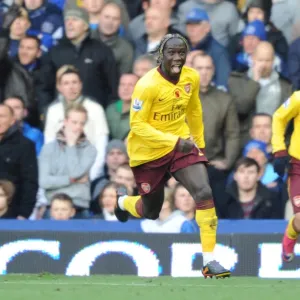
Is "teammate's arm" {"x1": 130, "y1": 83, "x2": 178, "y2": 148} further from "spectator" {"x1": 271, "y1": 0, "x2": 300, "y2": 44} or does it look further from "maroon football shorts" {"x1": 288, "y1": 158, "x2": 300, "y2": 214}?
"spectator" {"x1": 271, "y1": 0, "x2": 300, "y2": 44}

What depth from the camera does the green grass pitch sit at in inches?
339

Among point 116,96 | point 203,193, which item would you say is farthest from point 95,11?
point 203,193

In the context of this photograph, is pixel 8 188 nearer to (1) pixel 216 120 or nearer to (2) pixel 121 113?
(2) pixel 121 113

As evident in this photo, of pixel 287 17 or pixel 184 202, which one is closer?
pixel 184 202

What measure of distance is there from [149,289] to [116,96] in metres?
5.46

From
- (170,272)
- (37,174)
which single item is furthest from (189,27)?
(170,272)

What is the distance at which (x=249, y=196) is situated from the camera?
42.9ft

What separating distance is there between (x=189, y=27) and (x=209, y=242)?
489 cm

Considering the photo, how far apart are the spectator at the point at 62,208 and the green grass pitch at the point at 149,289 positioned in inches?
110

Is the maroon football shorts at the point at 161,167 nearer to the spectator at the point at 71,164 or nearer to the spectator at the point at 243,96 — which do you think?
the spectator at the point at 71,164

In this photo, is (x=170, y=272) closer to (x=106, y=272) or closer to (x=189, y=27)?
(x=106, y=272)

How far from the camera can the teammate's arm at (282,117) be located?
1104cm

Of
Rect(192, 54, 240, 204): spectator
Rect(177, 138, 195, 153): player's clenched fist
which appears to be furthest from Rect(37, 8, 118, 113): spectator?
Rect(177, 138, 195, 153): player's clenched fist

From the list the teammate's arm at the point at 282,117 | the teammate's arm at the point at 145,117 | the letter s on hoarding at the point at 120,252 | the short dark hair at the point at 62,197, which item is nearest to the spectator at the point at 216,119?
the short dark hair at the point at 62,197
